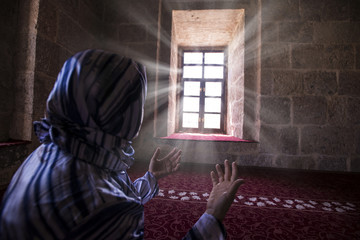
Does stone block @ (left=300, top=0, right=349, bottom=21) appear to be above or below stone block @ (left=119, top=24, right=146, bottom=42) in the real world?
above

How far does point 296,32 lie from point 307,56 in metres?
0.43

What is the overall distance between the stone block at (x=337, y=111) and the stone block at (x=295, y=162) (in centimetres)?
67

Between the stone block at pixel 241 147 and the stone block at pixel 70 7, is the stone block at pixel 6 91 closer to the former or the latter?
the stone block at pixel 70 7

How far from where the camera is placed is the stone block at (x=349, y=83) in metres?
2.79

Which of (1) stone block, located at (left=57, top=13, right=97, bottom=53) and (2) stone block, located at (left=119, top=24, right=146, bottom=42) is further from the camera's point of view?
(2) stone block, located at (left=119, top=24, right=146, bottom=42)

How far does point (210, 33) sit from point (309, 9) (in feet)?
5.67

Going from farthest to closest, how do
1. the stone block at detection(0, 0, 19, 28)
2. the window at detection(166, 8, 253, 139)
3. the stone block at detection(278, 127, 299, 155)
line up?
the window at detection(166, 8, 253, 139)
the stone block at detection(278, 127, 299, 155)
the stone block at detection(0, 0, 19, 28)

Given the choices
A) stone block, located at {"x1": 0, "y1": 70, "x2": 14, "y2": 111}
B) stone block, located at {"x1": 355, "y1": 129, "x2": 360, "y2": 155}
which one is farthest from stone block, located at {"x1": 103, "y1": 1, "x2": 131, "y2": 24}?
stone block, located at {"x1": 355, "y1": 129, "x2": 360, "y2": 155}

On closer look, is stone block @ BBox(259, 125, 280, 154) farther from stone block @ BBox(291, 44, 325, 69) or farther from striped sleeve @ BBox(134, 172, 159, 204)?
striped sleeve @ BBox(134, 172, 159, 204)

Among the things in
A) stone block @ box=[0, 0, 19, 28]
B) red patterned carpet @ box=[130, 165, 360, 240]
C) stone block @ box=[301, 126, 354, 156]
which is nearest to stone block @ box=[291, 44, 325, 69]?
stone block @ box=[301, 126, 354, 156]

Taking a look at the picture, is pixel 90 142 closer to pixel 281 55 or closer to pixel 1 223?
pixel 1 223

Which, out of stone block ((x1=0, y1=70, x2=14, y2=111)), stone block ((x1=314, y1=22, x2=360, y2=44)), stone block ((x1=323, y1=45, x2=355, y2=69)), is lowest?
stone block ((x1=0, y1=70, x2=14, y2=111))

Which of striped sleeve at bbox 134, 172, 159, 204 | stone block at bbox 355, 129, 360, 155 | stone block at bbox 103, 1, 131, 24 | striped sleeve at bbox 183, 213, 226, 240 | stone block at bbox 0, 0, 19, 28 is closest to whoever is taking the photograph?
striped sleeve at bbox 183, 213, 226, 240

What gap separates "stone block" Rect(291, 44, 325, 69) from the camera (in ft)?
9.38
